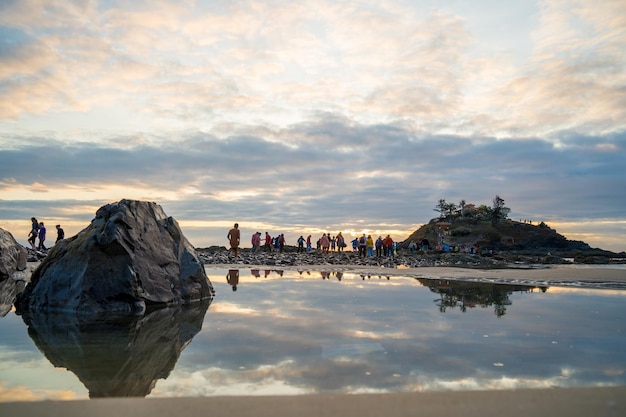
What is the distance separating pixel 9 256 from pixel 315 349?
48.7 feet

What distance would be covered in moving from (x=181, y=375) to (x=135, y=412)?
1.20m

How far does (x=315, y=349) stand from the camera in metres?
5.55

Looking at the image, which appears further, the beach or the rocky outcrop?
the rocky outcrop

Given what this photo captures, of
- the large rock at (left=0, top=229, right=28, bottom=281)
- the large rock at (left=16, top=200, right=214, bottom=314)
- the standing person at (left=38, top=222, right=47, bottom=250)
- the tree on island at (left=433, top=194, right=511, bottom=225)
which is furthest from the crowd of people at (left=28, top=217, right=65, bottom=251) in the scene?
the tree on island at (left=433, top=194, right=511, bottom=225)

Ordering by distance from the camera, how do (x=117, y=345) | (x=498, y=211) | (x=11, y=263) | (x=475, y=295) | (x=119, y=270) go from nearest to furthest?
(x=117, y=345) < (x=119, y=270) < (x=475, y=295) < (x=11, y=263) < (x=498, y=211)

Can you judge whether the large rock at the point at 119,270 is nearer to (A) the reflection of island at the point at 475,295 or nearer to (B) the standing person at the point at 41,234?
(A) the reflection of island at the point at 475,295

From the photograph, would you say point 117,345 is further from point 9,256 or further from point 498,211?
point 498,211

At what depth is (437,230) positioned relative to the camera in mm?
102438

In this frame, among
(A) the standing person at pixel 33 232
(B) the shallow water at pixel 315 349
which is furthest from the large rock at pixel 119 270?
(A) the standing person at pixel 33 232

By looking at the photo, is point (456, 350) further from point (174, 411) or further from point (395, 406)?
point (174, 411)

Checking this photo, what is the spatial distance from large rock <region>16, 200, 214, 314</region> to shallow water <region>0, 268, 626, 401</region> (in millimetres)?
803

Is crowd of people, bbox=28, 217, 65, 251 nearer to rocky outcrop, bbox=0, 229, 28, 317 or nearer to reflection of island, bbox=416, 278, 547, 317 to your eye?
rocky outcrop, bbox=0, 229, 28, 317

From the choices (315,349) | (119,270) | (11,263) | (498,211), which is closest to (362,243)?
(11,263)

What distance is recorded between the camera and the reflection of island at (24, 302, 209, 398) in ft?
14.1
